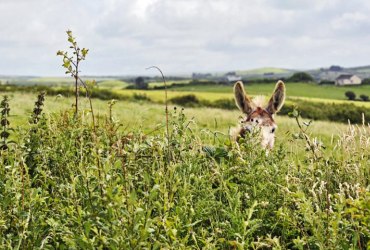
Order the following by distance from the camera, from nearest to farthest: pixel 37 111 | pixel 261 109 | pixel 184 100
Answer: pixel 37 111
pixel 261 109
pixel 184 100

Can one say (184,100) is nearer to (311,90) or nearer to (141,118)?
(311,90)

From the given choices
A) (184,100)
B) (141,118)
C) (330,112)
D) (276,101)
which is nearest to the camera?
(141,118)

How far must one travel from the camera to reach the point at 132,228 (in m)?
3.46

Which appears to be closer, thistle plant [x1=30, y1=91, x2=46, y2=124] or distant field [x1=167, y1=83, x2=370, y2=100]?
thistle plant [x1=30, y1=91, x2=46, y2=124]

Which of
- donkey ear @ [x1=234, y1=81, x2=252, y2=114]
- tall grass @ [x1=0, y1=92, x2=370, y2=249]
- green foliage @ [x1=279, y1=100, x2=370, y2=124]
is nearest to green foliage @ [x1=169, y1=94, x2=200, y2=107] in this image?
green foliage @ [x1=279, y1=100, x2=370, y2=124]

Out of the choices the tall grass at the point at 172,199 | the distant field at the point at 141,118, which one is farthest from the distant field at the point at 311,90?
the tall grass at the point at 172,199

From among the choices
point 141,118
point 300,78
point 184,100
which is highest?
point 300,78

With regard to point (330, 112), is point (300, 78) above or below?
above

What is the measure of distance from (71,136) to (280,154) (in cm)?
255

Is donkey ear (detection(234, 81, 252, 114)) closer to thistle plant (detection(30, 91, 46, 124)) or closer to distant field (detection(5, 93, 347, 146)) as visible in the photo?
distant field (detection(5, 93, 347, 146))

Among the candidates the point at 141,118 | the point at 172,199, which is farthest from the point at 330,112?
the point at 172,199

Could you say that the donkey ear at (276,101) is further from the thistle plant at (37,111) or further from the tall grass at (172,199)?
the thistle plant at (37,111)

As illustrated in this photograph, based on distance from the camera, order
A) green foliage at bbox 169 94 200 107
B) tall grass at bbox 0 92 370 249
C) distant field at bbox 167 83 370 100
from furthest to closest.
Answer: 1. distant field at bbox 167 83 370 100
2. green foliage at bbox 169 94 200 107
3. tall grass at bbox 0 92 370 249

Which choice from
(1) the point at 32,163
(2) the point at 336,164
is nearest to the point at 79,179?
(1) the point at 32,163
